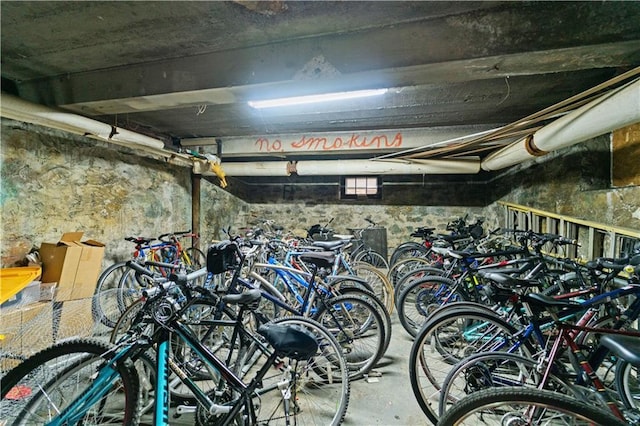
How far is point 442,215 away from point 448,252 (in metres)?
3.25

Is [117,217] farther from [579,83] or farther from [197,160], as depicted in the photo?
[579,83]

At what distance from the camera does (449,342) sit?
204cm

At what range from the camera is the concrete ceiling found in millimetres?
1283

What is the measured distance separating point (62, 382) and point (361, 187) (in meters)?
4.90

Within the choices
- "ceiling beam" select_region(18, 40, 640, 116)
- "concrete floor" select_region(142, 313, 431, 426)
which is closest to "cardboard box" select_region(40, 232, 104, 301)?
"ceiling beam" select_region(18, 40, 640, 116)

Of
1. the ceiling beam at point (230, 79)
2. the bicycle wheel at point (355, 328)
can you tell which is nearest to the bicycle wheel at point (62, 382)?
the bicycle wheel at point (355, 328)

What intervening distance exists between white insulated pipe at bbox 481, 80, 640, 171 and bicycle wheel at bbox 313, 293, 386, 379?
1780 millimetres

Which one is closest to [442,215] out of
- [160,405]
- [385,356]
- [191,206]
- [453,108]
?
[453,108]

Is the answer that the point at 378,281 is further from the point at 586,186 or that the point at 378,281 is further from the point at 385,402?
the point at 586,186

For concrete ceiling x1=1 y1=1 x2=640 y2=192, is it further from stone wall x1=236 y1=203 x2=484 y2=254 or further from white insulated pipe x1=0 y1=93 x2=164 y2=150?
stone wall x1=236 y1=203 x2=484 y2=254

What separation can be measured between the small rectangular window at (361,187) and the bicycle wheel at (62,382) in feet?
15.5

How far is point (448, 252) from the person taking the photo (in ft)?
6.90

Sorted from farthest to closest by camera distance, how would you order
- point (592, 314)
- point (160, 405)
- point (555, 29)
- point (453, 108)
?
point (453, 108)
point (592, 314)
point (555, 29)
point (160, 405)

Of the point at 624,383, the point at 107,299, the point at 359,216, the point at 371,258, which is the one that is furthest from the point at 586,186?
the point at 107,299
